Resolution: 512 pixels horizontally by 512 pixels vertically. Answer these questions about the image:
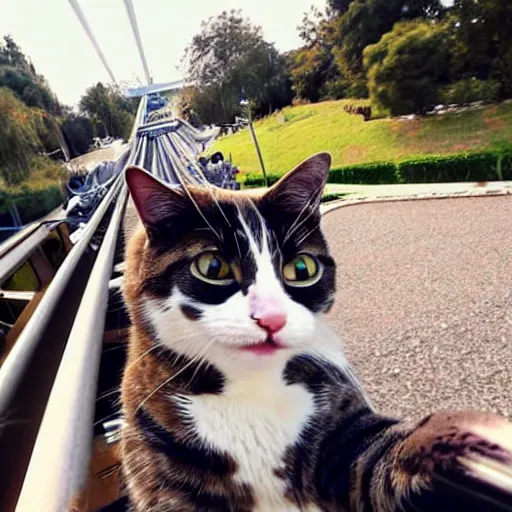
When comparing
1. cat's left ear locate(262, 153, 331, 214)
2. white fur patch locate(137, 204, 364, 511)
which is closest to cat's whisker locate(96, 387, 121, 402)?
white fur patch locate(137, 204, 364, 511)

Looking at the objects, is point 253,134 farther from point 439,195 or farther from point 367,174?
point 439,195

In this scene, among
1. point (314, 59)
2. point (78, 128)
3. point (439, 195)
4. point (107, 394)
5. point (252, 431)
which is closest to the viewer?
point (252, 431)

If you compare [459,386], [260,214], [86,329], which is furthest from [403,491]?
[459,386]

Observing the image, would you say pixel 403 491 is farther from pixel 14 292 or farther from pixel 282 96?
pixel 14 292

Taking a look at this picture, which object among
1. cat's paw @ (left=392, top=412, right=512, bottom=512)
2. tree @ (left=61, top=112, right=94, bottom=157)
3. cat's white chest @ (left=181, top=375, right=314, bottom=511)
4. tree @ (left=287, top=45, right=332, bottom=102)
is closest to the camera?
cat's paw @ (left=392, top=412, right=512, bottom=512)

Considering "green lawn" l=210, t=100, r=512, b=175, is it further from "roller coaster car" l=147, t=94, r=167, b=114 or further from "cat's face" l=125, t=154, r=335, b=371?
"cat's face" l=125, t=154, r=335, b=371

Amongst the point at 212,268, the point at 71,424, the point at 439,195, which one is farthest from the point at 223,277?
the point at 439,195

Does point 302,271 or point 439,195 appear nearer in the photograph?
point 302,271
